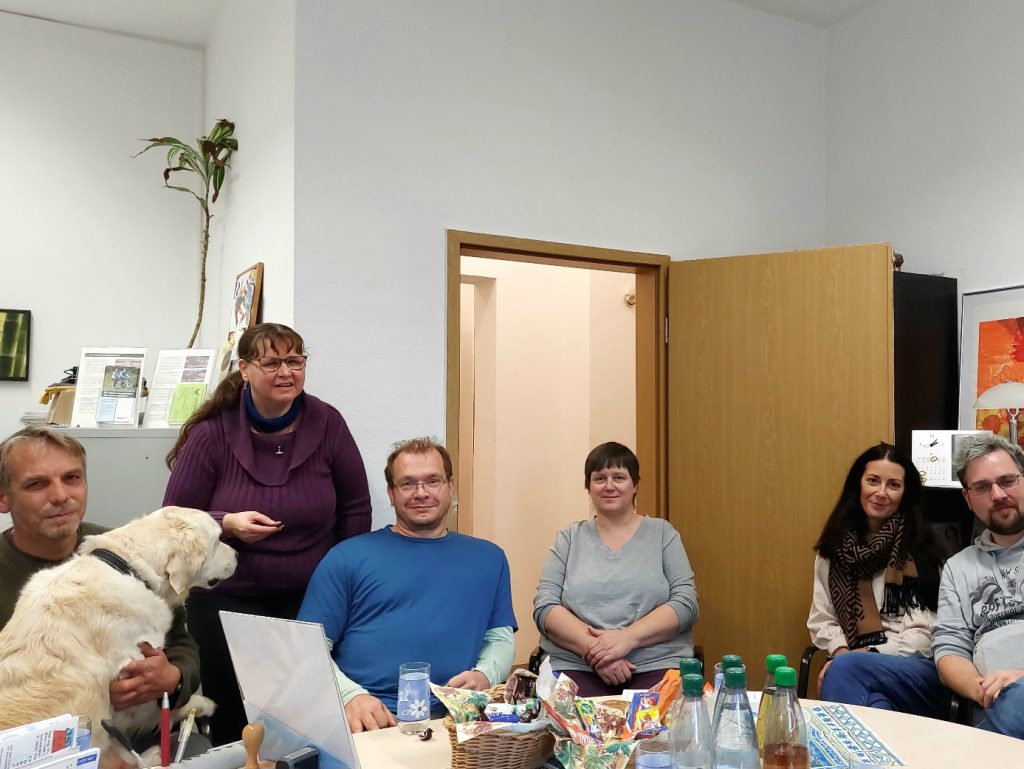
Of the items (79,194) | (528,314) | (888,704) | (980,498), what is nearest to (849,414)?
(980,498)

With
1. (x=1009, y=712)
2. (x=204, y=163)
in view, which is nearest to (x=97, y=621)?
(x=1009, y=712)

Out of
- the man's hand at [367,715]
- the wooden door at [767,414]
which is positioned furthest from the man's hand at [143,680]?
the wooden door at [767,414]

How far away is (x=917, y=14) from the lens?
374 centimetres

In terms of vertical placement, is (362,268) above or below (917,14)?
below

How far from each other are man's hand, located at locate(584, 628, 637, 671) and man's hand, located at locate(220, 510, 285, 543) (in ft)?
3.60

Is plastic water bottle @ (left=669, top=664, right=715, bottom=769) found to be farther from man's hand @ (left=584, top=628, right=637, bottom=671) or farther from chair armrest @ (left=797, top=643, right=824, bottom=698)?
chair armrest @ (left=797, top=643, right=824, bottom=698)

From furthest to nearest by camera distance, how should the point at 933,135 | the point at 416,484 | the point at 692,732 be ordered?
the point at 933,135 → the point at 416,484 → the point at 692,732

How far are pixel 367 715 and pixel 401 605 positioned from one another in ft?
1.11

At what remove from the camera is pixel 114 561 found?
1.75 metres

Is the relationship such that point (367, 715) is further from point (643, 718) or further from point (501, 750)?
point (643, 718)

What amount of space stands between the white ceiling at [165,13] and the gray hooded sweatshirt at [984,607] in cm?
253

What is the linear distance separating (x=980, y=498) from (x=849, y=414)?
80 cm

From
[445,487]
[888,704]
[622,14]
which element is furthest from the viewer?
[622,14]

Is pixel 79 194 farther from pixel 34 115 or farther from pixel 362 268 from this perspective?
pixel 362 268
